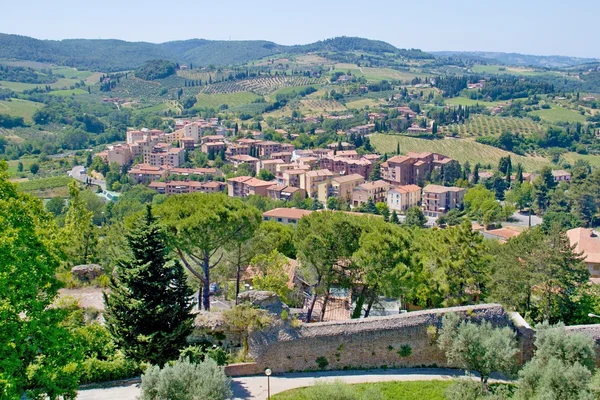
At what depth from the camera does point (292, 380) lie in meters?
18.1

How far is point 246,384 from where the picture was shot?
57.9 ft

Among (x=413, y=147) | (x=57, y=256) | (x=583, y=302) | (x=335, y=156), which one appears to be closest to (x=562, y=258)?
(x=583, y=302)

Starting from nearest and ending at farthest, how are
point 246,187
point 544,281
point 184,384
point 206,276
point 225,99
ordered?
point 184,384, point 206,276, point 544,281, point 246,187, point 225,99

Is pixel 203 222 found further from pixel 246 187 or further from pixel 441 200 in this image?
pixel 246 187

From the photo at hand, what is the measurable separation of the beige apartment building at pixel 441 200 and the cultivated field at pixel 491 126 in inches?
1673

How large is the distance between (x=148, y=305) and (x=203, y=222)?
4.38 meters

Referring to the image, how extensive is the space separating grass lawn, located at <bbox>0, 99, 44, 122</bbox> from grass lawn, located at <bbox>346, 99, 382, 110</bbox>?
Answer: 83671mm

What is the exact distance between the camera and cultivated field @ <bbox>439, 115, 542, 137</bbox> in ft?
417

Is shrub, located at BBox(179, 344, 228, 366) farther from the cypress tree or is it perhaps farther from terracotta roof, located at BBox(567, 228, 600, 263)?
terracotta roof, located at BBox(567, 228, 600, 263)

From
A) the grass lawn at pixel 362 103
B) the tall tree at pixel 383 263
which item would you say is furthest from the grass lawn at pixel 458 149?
the tall tree at pixel 383 263

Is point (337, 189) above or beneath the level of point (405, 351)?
beneath

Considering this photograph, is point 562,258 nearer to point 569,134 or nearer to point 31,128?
point 569,134

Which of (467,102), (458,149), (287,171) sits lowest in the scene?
(287,171)

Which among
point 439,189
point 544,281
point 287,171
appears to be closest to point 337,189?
point 287,171
